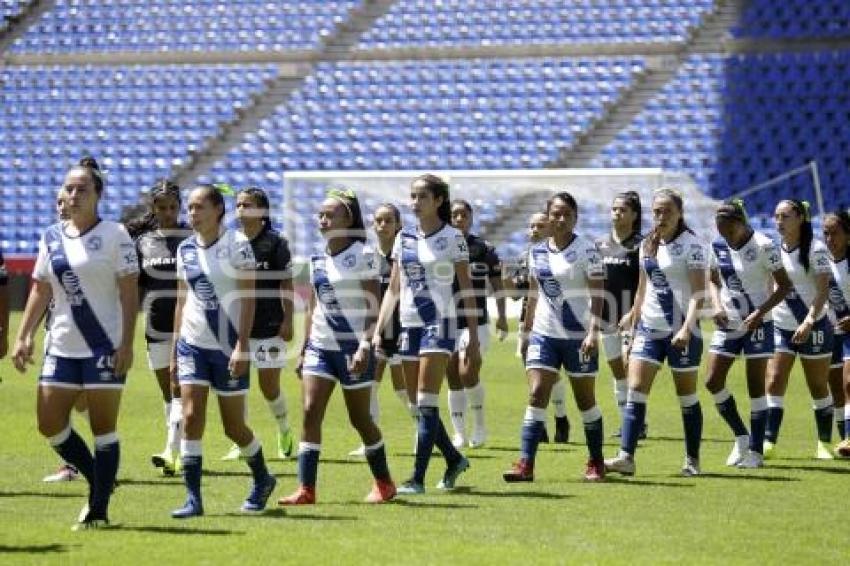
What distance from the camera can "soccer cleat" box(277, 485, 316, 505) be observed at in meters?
11.4

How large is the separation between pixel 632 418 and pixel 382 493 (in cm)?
255

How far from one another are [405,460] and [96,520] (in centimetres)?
481

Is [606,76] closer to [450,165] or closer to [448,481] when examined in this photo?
[450,165]

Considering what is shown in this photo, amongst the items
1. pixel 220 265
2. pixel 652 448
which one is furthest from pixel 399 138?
pixel 220 265

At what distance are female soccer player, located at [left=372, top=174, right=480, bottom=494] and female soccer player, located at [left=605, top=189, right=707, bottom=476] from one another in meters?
1.74

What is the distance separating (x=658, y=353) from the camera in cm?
1345

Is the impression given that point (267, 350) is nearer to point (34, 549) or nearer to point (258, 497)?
point (258, 497)

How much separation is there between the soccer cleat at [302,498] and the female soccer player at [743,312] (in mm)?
4031

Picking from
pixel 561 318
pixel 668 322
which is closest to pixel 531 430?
pixel 561 318

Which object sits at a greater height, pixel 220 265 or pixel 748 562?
pixel 220 265

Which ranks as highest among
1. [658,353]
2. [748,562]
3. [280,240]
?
[280,240]

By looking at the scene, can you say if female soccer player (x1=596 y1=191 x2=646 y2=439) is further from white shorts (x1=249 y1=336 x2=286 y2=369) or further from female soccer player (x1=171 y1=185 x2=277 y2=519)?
female soccer player (x1=171 y1=185 x2=277 y2=519)

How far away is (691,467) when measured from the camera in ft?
44.6

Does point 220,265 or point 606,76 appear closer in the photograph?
point 220,265
